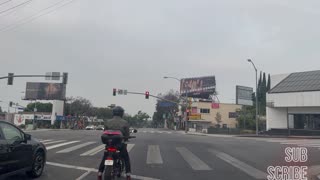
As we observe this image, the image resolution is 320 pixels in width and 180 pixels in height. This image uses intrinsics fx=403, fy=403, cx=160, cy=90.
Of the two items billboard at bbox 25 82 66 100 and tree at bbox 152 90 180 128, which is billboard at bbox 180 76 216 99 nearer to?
tree at bbox 152 90 180 128

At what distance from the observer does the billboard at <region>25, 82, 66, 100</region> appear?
4257 inches

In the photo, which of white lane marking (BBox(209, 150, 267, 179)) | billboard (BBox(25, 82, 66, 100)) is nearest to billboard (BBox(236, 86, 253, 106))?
billboard (BBox(25, 82, 66, 100))

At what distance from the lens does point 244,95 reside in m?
87.8

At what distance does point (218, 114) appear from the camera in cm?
8819

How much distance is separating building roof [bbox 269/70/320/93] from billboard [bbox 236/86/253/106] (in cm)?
2433

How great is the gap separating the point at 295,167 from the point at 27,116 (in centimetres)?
9515

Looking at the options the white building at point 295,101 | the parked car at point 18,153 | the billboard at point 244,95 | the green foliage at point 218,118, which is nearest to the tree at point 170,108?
the green foliage at point 218,118

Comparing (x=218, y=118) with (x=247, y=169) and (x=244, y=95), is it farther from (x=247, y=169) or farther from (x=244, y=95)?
(x=247, y=169)

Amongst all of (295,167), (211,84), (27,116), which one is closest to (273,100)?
(211,84)

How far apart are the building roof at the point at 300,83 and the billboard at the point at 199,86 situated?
33.4 m

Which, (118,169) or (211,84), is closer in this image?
(118,169)

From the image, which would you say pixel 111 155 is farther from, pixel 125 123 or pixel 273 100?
pixel 273 100

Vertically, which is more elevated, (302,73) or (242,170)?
(302,73)

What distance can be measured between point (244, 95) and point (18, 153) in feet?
268
